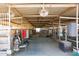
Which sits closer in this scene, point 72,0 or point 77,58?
point 77,58

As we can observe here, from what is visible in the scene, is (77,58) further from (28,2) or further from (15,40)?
(15,40)

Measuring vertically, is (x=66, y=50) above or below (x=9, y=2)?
below

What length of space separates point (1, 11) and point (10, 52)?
2673 millimetres

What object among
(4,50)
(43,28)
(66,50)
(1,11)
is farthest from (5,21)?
(43,28)

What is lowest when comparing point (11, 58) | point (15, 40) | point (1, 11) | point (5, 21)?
point (11, 58)

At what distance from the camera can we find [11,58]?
540cm

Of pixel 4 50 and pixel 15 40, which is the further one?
pixel 15 40

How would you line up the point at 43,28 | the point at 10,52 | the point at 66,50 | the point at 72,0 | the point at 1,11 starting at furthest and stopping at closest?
the point at 43,28
the point at 1,11
the point at 66,50
the point at 10,52
the point at 72,0

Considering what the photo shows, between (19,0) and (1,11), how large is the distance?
8.42ft

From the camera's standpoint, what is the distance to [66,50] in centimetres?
735

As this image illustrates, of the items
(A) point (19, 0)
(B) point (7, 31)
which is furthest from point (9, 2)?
(B) point (7, 31)

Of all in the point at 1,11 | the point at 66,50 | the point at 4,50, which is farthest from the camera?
the point at 1,11

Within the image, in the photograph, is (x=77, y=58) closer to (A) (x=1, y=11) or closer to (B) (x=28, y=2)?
(B) (x=28, y=2)

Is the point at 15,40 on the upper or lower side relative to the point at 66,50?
upper
